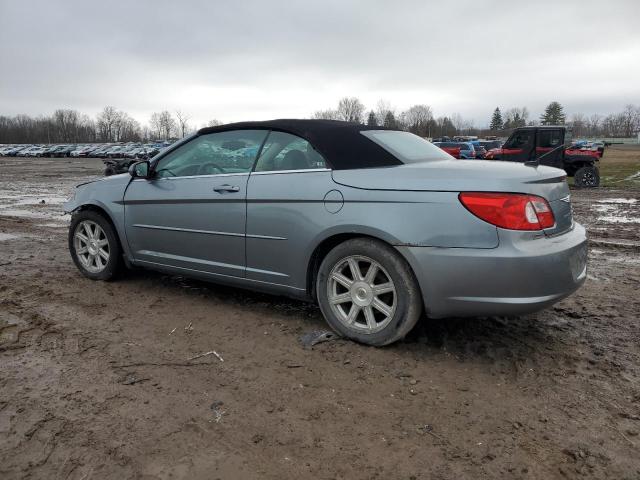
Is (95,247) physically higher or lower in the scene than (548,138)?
lower

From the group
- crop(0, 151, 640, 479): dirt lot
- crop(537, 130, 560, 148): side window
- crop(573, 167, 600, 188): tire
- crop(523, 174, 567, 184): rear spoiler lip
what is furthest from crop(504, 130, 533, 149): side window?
crop(523, 174, 567, 184): rear spoiler lip

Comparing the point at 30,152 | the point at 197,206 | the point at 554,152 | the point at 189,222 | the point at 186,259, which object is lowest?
the point at 186,259

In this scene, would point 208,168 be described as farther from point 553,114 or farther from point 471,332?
point 553,114

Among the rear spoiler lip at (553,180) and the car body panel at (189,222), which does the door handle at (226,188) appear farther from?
the rear spoiler lip at (553,180)

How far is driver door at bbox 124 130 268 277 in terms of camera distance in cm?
396

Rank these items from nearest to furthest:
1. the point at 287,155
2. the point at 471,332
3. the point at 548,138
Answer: the point at 471,332, the point at 287,155, the point at 548,138

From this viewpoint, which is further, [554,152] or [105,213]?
[554,152]

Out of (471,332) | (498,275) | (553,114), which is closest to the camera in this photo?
(498,275)

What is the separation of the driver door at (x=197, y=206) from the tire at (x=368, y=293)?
0.80 m

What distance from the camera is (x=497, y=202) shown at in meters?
2.98

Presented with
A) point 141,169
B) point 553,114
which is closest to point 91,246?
point 141,169

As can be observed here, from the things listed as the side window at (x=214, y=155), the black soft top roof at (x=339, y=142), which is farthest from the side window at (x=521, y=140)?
the side window at (x=214, y=155)

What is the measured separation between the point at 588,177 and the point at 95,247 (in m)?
15.4

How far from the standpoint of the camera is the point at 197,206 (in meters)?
4.14
